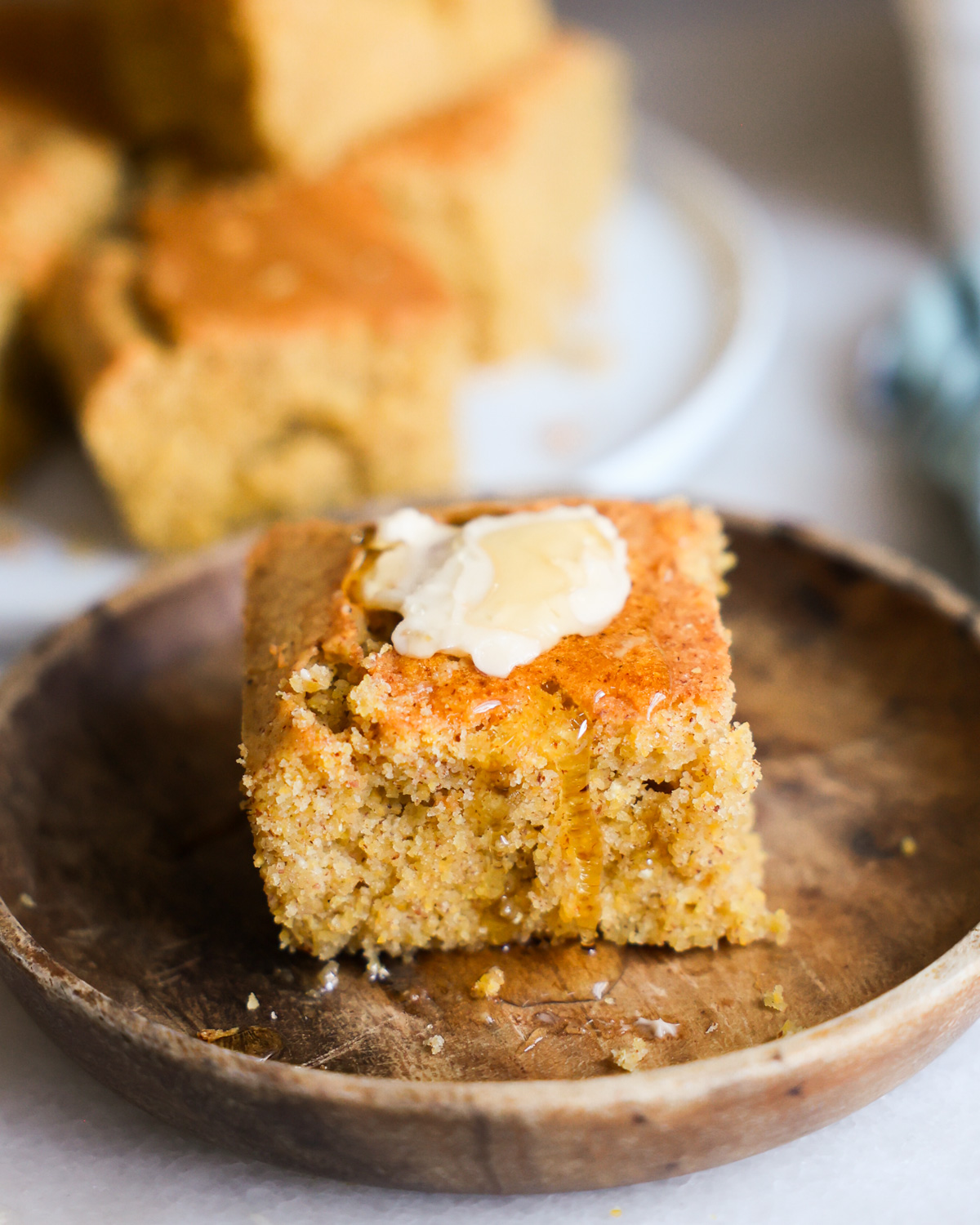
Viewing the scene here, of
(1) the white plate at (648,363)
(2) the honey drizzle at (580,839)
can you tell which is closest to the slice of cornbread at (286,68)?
(1) the white plate at (648,363)

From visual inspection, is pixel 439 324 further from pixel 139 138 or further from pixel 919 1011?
pixel 919 1011

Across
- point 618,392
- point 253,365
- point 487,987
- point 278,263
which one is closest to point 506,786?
point 487,987

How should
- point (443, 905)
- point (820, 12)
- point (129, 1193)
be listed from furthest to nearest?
point (820, 12)
point (443, 905)
point (129, 1193)

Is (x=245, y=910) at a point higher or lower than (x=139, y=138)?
lower

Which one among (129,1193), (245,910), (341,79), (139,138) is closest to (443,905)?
(245,910)

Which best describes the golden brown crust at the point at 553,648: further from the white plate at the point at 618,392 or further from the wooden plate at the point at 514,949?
the white plate at the point at 618,392

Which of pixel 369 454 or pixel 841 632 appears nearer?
pixel 841 632

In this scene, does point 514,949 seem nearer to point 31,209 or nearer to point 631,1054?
point 631,1054
